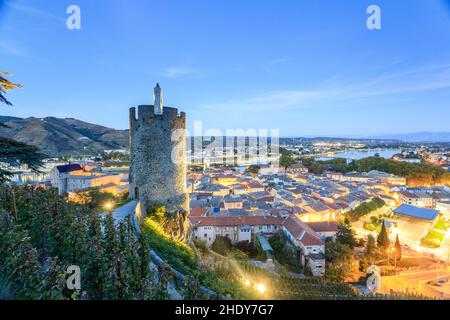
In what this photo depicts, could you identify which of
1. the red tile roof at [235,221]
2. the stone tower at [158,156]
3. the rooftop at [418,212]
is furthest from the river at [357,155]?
the stone tower at [158,156]

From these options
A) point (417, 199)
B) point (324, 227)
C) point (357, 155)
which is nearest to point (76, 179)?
point (324, 227)

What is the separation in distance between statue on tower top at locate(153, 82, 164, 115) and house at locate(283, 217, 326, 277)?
1559cm

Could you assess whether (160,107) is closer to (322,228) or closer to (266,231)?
(266,231)

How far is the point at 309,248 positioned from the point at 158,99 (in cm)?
1623

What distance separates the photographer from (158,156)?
28.0 ft

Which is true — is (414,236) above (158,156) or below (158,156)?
below

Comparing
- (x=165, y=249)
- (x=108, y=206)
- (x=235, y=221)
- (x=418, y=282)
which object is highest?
(x=108, y=206)

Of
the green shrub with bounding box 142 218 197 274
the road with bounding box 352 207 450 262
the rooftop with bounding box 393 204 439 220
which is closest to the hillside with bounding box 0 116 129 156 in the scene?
the green shrub with bounding box 142 218 197 274

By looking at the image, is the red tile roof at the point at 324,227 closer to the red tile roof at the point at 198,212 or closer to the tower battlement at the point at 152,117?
the red tile roof at the point at 198,212

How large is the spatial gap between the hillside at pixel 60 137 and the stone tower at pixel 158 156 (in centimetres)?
4364

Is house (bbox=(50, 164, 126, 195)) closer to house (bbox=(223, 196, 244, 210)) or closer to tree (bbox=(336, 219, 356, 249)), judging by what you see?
house (bbox=(223, 196, 244, 210))

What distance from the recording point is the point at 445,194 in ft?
137

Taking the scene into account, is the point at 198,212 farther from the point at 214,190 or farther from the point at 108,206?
the point at 108,206

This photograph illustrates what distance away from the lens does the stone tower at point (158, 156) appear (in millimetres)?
8547
